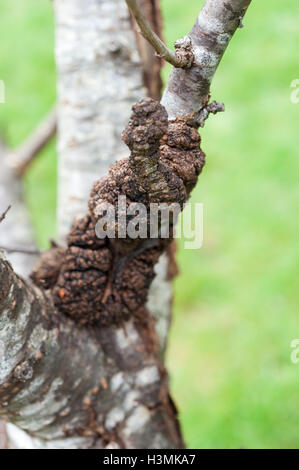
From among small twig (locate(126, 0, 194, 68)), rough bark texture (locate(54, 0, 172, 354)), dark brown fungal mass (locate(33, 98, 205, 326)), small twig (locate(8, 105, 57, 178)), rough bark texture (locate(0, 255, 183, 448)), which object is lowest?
rough bark texture (locate(0, 255, 183, 448))

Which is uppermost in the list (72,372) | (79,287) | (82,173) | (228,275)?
(228,275)

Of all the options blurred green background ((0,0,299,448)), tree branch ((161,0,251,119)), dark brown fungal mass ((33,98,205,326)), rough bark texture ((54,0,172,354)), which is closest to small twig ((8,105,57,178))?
blurred green background ((0,0,299,448))

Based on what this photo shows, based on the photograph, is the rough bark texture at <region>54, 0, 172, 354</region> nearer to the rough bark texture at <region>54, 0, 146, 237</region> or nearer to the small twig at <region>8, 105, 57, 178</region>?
the rough bark texture at <region>54, 0, 146, 237</region>

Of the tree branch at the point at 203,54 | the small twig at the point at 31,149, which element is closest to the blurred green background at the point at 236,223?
the small twig at the point at 31,149
